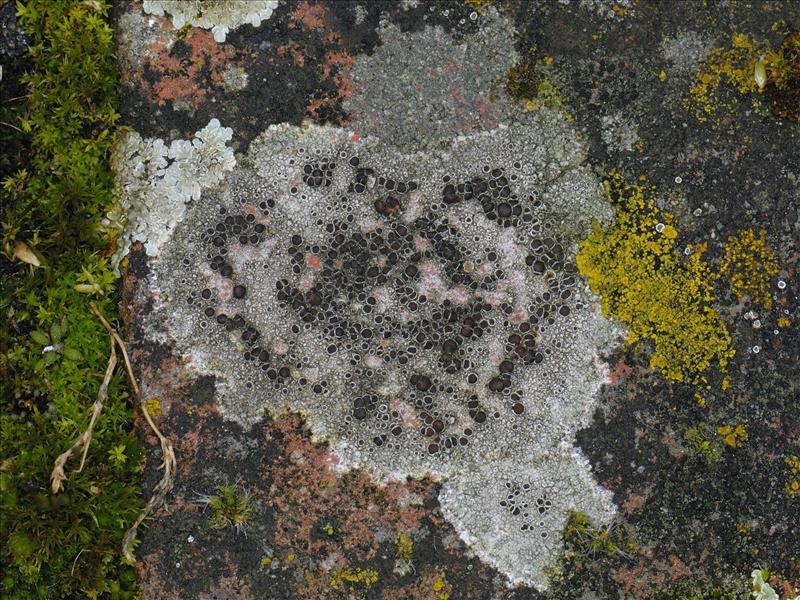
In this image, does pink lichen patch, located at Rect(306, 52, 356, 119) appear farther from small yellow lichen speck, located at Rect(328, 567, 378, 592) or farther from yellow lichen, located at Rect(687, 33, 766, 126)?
small yellow lichen speck, located at Rect(328, 567, 378, 592)

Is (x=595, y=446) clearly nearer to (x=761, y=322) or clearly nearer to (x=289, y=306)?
(x=761, y=322)

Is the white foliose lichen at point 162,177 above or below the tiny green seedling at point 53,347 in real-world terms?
above

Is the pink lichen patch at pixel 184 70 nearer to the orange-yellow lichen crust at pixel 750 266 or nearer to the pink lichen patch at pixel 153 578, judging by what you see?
the pink lichen patch at pixel 153 578

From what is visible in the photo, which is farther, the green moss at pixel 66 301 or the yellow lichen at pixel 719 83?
the yellow lichen at pixel 719 83

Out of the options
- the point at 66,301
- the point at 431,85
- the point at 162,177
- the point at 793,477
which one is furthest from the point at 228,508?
the point at 793,477

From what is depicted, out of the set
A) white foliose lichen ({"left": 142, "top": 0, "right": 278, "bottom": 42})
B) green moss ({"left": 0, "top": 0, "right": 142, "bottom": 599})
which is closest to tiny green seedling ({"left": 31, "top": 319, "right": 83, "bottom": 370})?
green moss ({"left": 0, "top": 0, "right": 142, "bottom": 599})

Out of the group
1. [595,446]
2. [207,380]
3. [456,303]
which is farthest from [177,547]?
[595,446]

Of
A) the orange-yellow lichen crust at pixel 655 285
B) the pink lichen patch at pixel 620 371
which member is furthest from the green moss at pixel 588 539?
the orange-yellow lichen crust at pixel 655 285
